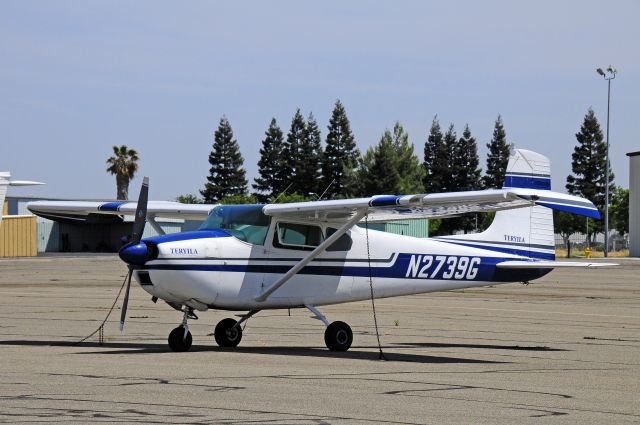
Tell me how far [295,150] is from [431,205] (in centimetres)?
9227

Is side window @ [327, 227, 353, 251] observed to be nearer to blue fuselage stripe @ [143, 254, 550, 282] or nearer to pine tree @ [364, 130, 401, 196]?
blue fuselage stripe @ [143, 254, 550, 282]

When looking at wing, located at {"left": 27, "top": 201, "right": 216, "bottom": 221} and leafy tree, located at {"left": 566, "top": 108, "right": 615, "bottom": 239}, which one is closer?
wing, located at {"left": 27, "top": 201, "right": 216, "bottom": 221}

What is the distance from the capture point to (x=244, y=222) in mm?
15766

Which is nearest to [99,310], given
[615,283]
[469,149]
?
[615,283]

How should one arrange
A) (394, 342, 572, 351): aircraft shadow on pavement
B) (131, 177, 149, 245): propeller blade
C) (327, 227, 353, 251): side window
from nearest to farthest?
1. (131, 177, 149, 245): propeller blade
2. (394, 342, 572, 351): aircraft shadow on pavement
3. (327, 227, 353, 251): side window

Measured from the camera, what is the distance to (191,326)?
19.9 meters

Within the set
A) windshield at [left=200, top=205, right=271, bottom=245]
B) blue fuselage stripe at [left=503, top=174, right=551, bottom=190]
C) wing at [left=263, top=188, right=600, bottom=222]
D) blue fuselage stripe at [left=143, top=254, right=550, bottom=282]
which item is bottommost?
blue fuselage stripe at [left=143, top=254, right=550, bottom=282]

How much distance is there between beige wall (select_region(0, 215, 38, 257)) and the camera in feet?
251

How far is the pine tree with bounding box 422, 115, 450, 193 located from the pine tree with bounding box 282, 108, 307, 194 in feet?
47.0

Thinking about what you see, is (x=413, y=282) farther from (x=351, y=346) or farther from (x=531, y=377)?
(x=531, y=377)

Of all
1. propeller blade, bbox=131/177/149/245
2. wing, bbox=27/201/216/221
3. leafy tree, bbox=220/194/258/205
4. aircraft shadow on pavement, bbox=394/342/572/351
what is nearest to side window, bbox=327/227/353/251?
aircraft shadow on pavement, bbox=394/342/572/351

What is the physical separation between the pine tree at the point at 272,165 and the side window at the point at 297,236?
298 feet

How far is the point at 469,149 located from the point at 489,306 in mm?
88116

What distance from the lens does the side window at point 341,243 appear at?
16.2m
